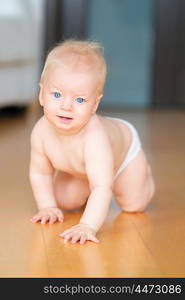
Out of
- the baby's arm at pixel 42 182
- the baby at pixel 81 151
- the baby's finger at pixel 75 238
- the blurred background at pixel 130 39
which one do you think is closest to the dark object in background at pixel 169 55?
the blurred background at pixel 130 39

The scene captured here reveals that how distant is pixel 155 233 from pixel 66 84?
37 cm

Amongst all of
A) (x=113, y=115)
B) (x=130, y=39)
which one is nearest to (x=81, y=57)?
(x=113, y=115)

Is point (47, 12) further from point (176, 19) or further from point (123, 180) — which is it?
point (123, 180)

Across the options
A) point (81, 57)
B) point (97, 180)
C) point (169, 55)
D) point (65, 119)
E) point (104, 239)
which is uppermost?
point (169, 55)

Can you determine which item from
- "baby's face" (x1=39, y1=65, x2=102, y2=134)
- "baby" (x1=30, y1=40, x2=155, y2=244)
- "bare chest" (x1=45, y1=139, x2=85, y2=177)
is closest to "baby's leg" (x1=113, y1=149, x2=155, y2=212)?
"baby" (x1=30, y1=40, x2=155, y2=244)

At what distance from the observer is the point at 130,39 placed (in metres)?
4.07

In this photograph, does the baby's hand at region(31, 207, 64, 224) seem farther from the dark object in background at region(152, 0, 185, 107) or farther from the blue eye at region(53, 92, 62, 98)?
the dark object in background at region(152, 0, 185, 107)

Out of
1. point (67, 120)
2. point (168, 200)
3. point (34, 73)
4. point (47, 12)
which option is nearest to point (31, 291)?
point (67, 120)

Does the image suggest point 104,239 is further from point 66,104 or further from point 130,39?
point 130,39

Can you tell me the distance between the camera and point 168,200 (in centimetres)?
178

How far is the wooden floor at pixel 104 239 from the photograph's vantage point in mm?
1216

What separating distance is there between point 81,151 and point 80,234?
7.5 inches

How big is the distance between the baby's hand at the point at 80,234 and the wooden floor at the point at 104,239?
0.02 meters

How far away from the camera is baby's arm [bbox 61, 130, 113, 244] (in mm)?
1417
